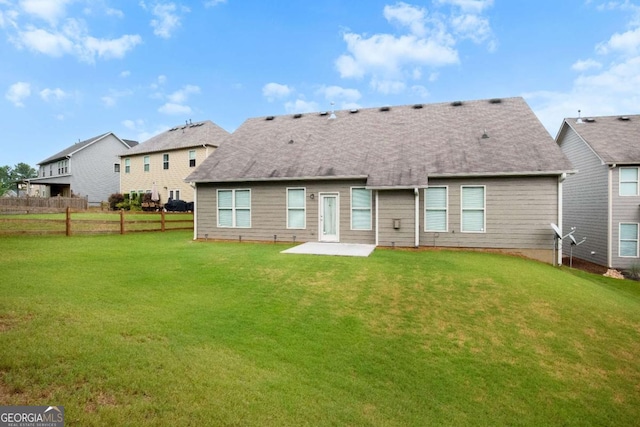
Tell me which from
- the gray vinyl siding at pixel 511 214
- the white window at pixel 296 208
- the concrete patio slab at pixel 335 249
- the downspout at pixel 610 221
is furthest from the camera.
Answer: the downspout at pixel 610 221

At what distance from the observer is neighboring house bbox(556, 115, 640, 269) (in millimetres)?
14867

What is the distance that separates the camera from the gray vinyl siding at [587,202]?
15516 millimetres

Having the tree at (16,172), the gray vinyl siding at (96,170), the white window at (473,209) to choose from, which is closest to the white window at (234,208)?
the white window at (473,209)

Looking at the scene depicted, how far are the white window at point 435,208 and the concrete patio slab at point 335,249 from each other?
2.44 m

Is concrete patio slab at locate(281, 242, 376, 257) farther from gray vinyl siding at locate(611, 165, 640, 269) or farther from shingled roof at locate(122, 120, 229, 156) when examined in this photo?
shingled roof at locate(122, 120, 229, 156)

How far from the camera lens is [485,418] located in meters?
3.55

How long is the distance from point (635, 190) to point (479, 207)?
8.83 meters

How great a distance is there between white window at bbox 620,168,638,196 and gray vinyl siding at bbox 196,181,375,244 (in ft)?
39.7

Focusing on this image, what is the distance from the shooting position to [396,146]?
1458cm

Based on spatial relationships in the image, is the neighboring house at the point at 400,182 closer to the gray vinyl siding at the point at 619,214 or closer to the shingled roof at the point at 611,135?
the shingled roof at the point at 611,135

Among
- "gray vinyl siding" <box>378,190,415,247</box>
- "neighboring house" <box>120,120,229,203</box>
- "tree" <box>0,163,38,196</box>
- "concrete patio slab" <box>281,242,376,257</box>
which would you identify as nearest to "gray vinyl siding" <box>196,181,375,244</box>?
"gray vinyl siding" <box>378,190,415,247</box>

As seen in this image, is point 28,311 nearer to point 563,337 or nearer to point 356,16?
point 563,337

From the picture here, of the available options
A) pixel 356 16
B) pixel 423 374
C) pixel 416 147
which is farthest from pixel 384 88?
pixel 423 374

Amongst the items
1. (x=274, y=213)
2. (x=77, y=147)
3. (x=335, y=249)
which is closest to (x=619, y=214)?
(x=335, y=249)
